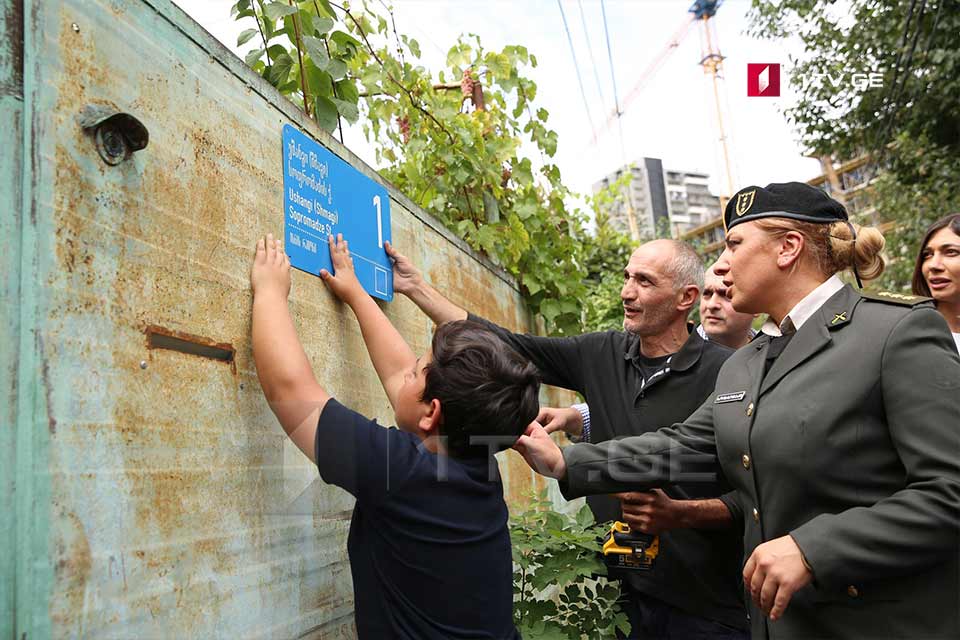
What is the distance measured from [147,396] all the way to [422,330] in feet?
5.54

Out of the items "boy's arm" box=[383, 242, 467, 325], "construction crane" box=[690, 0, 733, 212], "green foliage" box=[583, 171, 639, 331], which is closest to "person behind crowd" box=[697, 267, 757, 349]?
"boy's arm" box=[383, 242, 467, 325]

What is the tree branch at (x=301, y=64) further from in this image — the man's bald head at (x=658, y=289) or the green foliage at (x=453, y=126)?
the man's bald head at (x=658, y=289)

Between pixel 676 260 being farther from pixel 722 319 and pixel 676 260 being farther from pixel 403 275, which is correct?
pixel 403 275

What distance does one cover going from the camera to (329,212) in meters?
2.34

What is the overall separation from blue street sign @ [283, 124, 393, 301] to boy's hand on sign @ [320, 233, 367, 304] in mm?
22

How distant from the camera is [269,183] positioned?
80.8 inches

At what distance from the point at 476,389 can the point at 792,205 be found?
3.35 ft

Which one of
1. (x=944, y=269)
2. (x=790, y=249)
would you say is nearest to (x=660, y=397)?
(x=790, y=249)

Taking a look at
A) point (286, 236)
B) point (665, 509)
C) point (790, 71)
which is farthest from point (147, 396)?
point (790, 71)

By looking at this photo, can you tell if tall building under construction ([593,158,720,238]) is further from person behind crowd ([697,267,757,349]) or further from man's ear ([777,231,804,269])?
man's ear ([777,231,804,269])

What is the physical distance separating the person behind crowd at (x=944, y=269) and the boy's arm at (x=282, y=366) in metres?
2.44

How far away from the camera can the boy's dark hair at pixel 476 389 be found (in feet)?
5.83

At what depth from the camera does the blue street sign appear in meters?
2.15

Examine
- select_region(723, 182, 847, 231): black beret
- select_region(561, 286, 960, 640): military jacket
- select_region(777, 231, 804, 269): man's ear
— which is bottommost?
select_region(561, 286, 960, 640): military jacket
